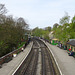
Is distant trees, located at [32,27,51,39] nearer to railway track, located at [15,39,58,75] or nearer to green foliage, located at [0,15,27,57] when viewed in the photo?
green foliage, located at [0,15,27,57]

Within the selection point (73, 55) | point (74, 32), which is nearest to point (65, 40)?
point (74, 32)

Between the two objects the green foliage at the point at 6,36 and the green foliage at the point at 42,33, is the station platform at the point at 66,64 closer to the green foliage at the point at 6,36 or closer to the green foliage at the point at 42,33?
the green foliage at the point at 6,36

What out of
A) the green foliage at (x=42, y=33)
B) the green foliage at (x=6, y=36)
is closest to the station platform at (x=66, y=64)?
the green foliage at (x=6, y=36)

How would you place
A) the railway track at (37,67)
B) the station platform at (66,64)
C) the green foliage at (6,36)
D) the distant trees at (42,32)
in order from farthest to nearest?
the distant trees at (42,32) < the green foliage at (6,36) < the railway track at (37,67) < the station platform at (66,64)

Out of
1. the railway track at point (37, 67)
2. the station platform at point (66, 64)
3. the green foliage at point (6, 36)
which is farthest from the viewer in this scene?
the green foliage at point (6, 36)

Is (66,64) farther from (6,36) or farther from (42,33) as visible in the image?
(42,33)

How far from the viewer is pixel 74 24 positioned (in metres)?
32.8

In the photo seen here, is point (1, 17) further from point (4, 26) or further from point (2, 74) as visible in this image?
point (2, 74)

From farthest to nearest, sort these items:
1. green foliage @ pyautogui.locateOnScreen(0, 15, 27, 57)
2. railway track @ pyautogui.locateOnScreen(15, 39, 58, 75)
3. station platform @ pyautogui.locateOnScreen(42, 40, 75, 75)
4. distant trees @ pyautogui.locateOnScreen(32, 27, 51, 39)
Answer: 1. distant trees @ pyautogui.locateOnScreen(32, 27, 51, 39)
2. green foliage @ pyautogui.locateOnScreen(0, 15, 27, 57)
3. railway track @ pyautogui.locateOnScreen(15, 39, 58, 75)
4. station platform @ pyautogui.locateOnScreen(42, 40, 75, 75)

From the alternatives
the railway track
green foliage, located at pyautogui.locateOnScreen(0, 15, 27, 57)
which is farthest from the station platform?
green foliage, located at pyautogui.locateOnScreen(0, 15, 27, 57)

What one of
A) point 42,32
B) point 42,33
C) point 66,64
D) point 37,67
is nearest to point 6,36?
point 37,67

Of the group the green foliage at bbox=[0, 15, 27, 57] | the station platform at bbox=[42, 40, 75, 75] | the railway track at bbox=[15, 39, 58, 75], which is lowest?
the railway track at bbox=[15, 39, 58, 75]

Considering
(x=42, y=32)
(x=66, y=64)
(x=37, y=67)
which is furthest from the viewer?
(x=42, y=32)

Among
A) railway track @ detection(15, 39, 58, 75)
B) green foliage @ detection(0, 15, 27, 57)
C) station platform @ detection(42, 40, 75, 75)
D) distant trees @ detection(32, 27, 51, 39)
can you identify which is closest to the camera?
station platform @ detection(42, 40, 75, 75)
